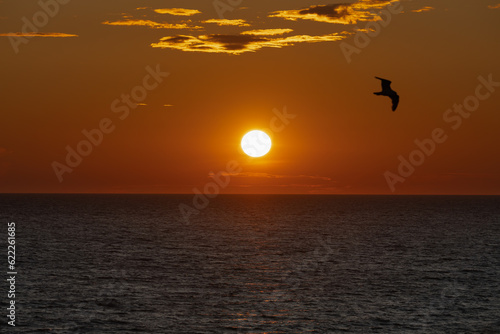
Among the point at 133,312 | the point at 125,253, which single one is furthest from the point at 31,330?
the point at 125,253

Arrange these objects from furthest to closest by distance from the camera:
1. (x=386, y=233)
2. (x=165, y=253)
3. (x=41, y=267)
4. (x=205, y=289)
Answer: (x=386, y=233)
(x=165, y=253)
(x=41, y=267)
(x=205, y=289)

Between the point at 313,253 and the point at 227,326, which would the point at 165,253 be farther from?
the point at 227,326

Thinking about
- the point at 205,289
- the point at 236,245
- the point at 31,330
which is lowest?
the point at 31,330

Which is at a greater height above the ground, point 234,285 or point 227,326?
point 234,285

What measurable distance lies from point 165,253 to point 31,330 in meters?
54.5

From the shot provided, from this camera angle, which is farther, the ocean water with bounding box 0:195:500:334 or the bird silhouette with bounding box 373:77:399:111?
the ocean water with bounding box 0:195:500:334

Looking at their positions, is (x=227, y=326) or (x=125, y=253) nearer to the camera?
(x=227, y=326)

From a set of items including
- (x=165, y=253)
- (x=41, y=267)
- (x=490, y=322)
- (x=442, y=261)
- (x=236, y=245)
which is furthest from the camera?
(x=236, y=245)

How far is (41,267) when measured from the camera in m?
88.2

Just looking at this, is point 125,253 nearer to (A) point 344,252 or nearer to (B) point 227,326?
(A) point 344,252

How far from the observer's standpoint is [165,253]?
10862 cm

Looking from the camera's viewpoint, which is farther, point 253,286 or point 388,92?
point 253,286

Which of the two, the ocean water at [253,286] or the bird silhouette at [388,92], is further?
the ocean water at [253,286]

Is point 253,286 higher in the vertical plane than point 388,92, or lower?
higher
